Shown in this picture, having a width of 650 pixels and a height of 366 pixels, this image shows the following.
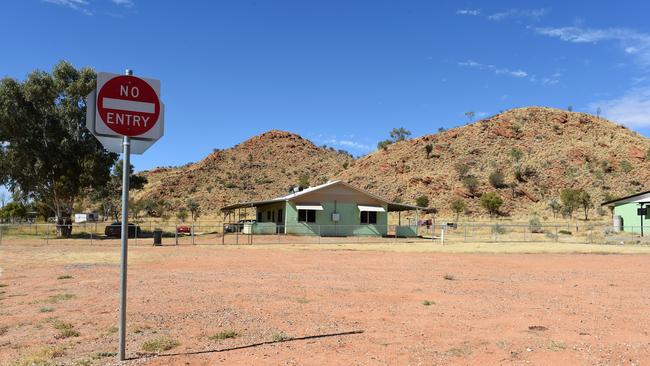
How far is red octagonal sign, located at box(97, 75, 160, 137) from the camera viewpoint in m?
5.83

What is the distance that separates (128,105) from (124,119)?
16 cm

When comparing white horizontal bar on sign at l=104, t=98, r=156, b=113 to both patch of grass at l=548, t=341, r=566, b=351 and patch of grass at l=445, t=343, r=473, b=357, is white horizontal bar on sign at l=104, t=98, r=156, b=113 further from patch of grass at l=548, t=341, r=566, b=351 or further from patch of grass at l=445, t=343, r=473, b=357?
patch of grass at l=548, t=341, r=566, b=351

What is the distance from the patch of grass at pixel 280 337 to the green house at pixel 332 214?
34396 mm

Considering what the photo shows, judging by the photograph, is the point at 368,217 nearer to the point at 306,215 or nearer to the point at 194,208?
the point at 306,215

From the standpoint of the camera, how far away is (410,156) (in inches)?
3570

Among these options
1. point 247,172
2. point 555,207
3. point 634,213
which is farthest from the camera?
point 247,172

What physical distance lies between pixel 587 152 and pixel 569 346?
85576 millimetres

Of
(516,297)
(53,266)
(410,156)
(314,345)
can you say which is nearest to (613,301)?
(516,297)

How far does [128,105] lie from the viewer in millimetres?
5926

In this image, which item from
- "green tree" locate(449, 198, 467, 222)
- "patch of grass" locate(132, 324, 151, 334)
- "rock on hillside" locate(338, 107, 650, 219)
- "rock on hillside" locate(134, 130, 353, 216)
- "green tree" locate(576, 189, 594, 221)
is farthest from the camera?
"rock on hillside" locate(134, 130, 353, 216)

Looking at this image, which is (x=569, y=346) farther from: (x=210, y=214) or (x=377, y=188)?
(x=210, y=214)

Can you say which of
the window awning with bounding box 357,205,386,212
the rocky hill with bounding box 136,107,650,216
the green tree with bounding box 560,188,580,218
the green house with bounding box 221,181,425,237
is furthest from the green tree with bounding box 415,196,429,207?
the window awning with bounding box 357,205,386,212

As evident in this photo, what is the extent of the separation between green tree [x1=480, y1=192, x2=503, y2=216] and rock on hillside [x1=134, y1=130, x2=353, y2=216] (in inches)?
1324

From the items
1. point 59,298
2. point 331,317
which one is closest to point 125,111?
point 331,317
